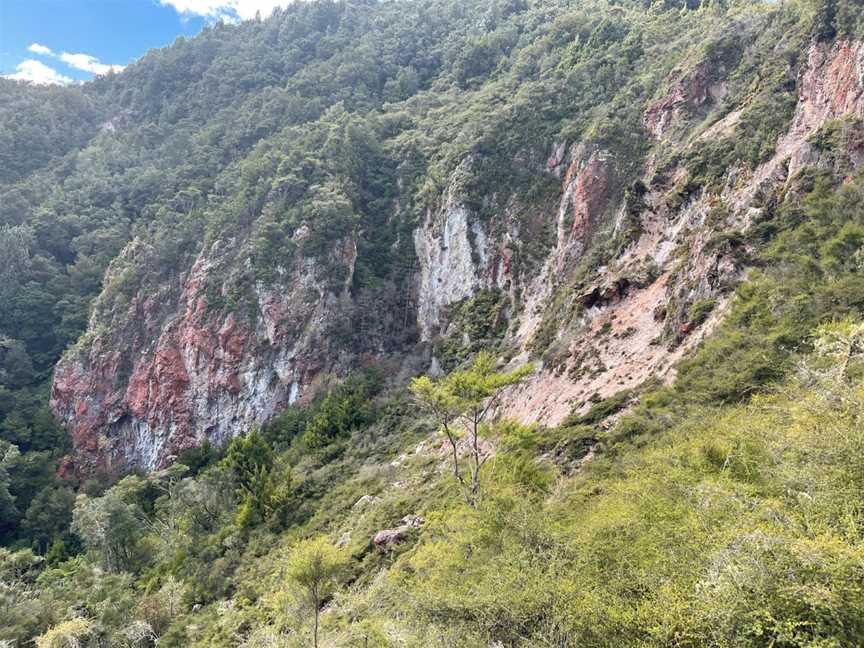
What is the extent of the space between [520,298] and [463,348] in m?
6.24

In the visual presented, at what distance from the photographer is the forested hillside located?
10.3 m

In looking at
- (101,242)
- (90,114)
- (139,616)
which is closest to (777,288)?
(139,616)

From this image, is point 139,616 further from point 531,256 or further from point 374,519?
point 531,256

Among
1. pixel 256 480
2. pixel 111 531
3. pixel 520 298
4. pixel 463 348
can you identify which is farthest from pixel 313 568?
pixel 520 298

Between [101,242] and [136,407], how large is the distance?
3030 centimetres

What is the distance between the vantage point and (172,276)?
60781mm

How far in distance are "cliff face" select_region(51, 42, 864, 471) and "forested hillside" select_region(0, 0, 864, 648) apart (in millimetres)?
262

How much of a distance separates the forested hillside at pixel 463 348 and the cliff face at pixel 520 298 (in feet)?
0.86

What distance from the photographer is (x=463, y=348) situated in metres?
44.0

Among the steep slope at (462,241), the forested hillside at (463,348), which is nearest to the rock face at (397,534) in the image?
the forested hillside at (463,348)

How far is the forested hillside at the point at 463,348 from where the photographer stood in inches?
405

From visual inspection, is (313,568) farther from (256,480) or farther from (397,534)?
(256,480)

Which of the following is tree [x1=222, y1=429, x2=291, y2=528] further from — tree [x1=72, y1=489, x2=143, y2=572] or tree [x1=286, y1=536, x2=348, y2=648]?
tree [x1=286, y1=536, x2=348, y2=648]

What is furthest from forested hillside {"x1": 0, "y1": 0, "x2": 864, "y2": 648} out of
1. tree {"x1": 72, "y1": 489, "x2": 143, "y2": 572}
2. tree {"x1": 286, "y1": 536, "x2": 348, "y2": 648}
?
tree {"x1": 72, "y1": 489, "x2": 143, "y2": 572}
